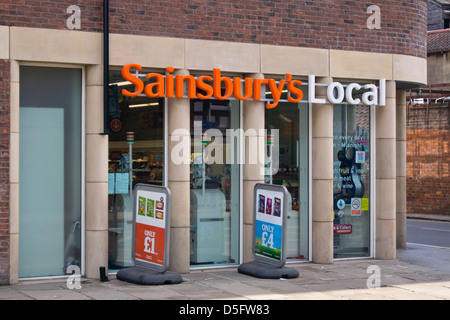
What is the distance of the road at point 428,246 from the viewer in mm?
14259

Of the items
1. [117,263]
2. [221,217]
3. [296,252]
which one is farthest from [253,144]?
[117,263]

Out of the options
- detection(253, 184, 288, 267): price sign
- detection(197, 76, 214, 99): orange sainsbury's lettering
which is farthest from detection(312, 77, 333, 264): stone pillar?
detection(197, 76, 214, 99): orange sainsbury's lettering

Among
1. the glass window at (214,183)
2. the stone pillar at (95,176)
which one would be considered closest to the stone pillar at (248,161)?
the glass window at (214,183)

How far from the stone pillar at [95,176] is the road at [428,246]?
245 inches

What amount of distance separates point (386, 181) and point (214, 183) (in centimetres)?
361

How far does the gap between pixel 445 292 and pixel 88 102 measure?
636 cm

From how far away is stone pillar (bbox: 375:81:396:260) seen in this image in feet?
46.8

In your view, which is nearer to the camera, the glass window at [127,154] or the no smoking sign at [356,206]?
the glass window at [127,154]

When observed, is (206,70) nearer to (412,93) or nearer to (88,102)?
(88,102)

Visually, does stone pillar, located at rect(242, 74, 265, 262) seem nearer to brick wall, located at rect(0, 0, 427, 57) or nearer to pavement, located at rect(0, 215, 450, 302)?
pavement, located at rect(0, 215, 450, 302)

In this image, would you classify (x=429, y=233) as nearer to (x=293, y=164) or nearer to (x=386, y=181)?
(x=386, y=181)

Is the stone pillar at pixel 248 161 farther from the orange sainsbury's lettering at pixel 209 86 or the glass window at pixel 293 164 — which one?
the glass window at pixel 293 164

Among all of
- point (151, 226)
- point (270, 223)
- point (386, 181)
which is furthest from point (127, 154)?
point (386, 181)

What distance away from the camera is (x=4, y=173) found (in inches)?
434
